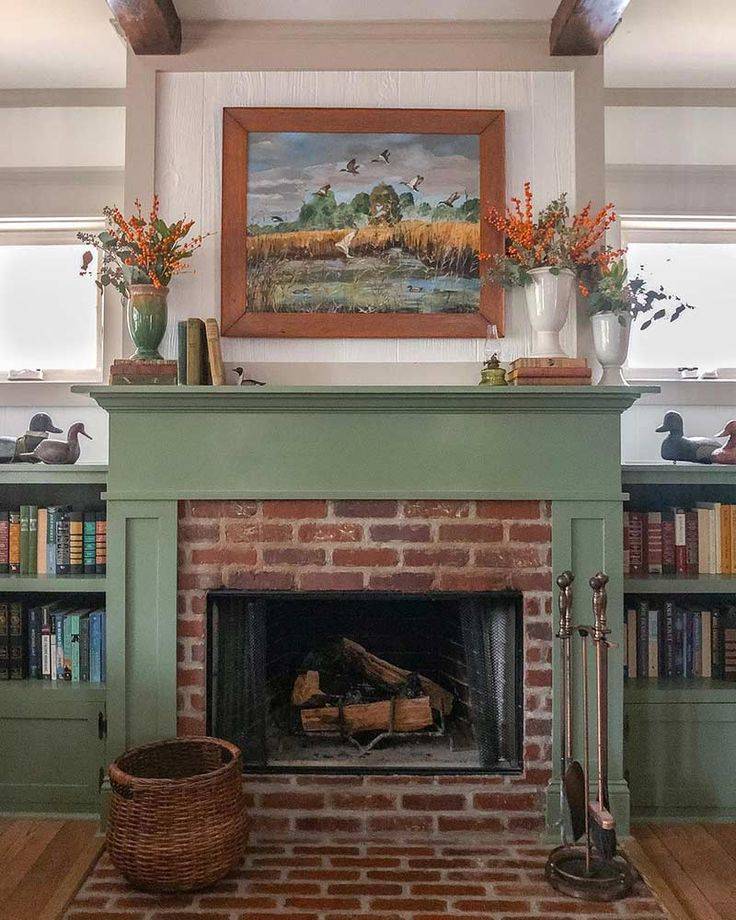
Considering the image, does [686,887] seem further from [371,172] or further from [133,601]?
[371,172]

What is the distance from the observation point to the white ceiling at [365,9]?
8.72ft

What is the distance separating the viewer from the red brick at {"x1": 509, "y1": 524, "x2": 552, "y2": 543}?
8.37ft

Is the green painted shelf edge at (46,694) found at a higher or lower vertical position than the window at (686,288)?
lower

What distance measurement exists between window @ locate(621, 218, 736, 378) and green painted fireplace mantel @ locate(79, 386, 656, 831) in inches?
38.7

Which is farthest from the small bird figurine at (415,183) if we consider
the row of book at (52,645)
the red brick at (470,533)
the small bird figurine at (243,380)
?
the row of book at (52,645)

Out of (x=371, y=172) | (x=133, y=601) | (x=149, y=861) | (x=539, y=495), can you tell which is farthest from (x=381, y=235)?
(x=149, y=861)

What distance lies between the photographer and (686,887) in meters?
2.25

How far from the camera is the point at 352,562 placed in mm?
2555

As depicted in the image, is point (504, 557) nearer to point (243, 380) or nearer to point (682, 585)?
point (682, 585)

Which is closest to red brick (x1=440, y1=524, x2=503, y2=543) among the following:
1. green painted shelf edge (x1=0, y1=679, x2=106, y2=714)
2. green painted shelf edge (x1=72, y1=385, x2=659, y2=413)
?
green painted shelf edge (x1=72, y1=385, x2=659, y2=413)

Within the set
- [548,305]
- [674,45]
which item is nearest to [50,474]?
[548,305]

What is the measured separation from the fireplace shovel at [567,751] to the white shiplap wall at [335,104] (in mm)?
832

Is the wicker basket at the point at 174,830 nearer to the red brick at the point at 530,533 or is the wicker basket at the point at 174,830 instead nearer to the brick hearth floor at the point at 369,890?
the brick hearth floor at the point at 369,890

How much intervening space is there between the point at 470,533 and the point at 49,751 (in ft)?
5.03
